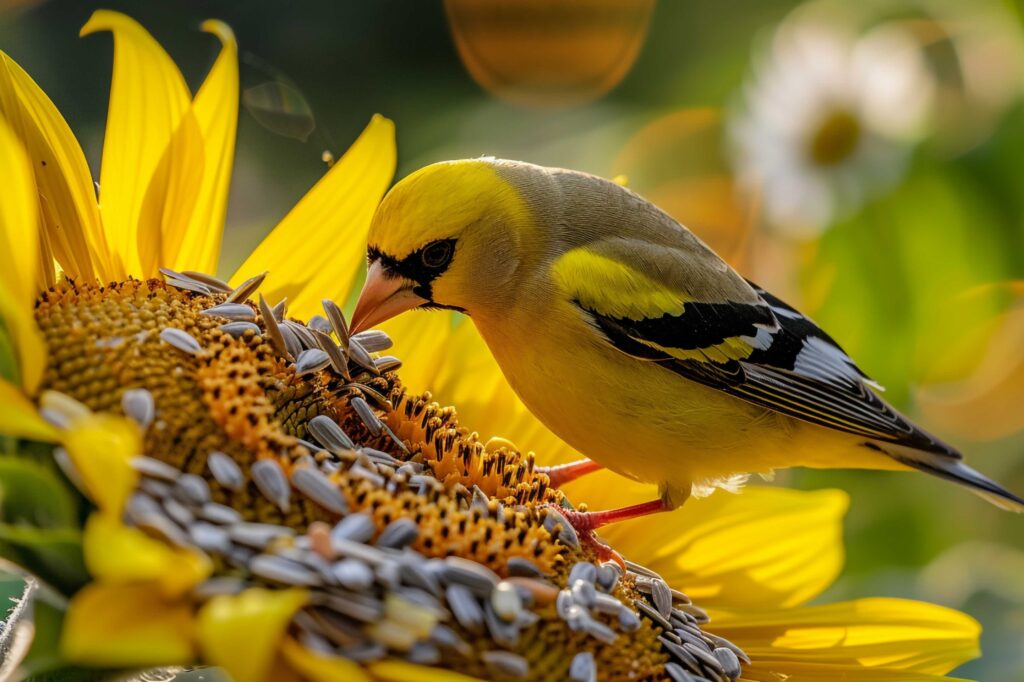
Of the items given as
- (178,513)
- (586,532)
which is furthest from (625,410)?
(178,513)

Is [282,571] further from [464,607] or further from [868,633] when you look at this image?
[868,633]

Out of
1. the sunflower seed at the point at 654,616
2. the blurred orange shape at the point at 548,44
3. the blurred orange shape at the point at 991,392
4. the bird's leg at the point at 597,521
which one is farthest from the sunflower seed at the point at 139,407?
the blurred orange shape at the point at 548,44

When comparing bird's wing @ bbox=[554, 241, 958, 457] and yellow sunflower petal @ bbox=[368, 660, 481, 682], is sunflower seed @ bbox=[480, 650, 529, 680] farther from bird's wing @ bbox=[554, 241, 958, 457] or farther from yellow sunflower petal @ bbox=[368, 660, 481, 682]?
bird's wing @ bbox=[554, 241, 958, 457]

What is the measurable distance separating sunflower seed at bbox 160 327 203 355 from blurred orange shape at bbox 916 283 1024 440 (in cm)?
199

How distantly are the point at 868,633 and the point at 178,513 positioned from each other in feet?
3.75

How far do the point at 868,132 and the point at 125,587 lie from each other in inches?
109

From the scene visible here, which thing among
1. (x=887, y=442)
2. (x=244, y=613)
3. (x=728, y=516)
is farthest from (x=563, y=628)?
(x=887, y=442)

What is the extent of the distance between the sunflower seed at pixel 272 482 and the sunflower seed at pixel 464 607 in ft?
0.65

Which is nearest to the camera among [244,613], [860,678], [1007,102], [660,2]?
[244,613]

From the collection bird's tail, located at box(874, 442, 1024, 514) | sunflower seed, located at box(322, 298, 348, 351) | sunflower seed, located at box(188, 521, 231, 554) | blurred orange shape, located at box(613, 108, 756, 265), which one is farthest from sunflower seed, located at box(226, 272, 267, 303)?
blurred orange shape, located at box(613, 108, 756, 265)

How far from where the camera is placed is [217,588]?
Answer: 1.02 metres

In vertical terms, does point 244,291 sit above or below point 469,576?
above

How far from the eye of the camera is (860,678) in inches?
62.3

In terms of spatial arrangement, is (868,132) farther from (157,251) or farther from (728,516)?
(157,251)
